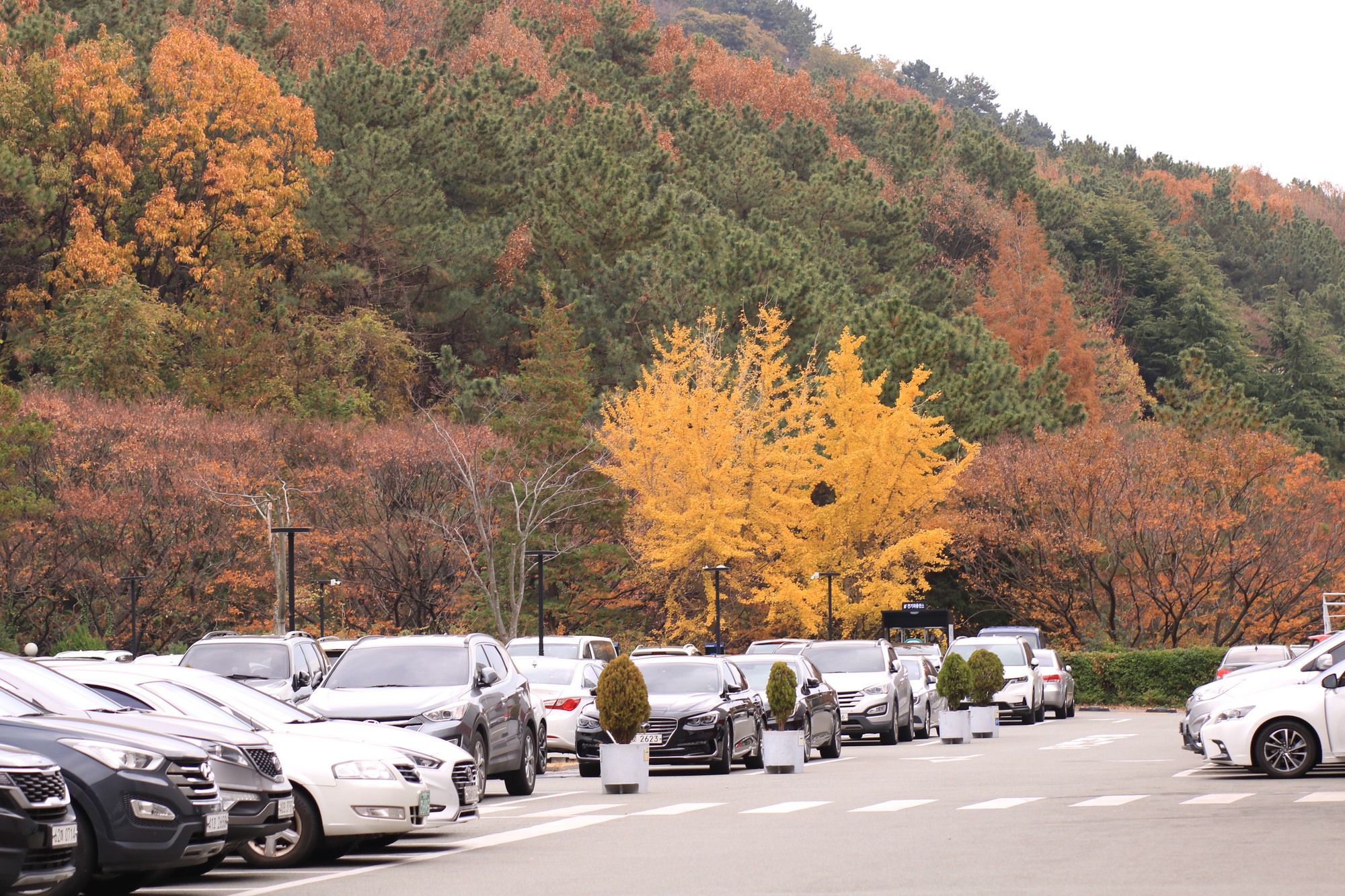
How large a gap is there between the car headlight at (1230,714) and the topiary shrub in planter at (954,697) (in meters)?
11.2

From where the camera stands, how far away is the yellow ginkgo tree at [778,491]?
54.8 meters

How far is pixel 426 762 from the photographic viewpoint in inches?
602

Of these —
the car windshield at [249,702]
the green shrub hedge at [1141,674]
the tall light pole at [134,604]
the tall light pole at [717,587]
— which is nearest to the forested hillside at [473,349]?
the tall light pole at [134,604]

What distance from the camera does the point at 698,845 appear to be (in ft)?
47.9

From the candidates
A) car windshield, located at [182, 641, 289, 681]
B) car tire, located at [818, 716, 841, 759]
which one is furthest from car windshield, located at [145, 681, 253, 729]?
car tire, located at [818, 716, 841, 759]

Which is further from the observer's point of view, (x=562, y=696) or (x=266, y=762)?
(x=562, y=696)

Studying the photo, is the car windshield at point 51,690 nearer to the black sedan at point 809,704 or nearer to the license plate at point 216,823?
the license plate at point 216,823

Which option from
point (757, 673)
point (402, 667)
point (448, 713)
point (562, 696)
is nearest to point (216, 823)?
point (448, 713)

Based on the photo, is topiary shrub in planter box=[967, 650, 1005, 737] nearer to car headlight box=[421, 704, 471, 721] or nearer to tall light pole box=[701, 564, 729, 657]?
tall light pole box=[701, 564, 729, 657]

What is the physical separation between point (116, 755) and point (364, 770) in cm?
335

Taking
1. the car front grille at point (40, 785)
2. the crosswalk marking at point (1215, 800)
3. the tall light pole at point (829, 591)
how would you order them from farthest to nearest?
1. the tall light pole at point (829, 591)
2. the crosswalk marking at point (1215, 800)
3. the car front grille at point (40, 785)

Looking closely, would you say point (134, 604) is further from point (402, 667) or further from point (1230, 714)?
point (1230, 714)

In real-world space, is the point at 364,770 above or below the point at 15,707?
below

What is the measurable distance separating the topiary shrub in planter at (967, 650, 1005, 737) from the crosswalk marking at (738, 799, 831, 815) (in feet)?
47.4
